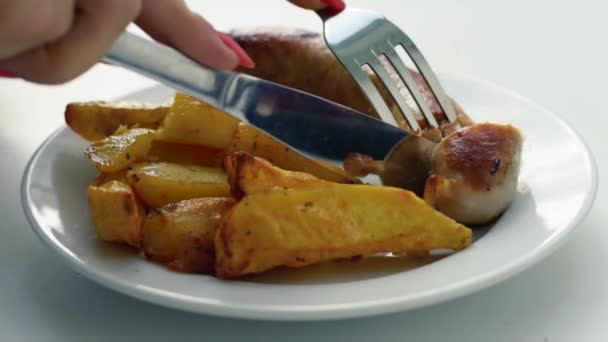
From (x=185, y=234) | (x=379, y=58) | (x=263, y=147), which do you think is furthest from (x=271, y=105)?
(x=379, y=58)

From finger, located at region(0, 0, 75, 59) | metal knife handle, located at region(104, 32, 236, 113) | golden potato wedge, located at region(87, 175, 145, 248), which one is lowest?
golden potato wedge, located at region(87, 175, 145, 248)

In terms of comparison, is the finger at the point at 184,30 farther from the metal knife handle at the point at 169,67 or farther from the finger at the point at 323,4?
the finger at the point at 323,4

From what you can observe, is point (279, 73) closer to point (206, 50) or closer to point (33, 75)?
point (206, 50)

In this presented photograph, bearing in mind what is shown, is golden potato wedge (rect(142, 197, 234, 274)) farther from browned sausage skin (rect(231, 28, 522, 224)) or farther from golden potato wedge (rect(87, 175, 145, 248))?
browned sausage skin (rect(231, 28, 522, 224))

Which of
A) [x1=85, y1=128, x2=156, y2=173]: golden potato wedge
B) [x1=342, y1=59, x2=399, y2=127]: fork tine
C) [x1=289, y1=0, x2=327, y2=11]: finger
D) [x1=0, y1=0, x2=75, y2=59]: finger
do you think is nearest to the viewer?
[x1=0, y1=0, x2=75, y2=59]: finger

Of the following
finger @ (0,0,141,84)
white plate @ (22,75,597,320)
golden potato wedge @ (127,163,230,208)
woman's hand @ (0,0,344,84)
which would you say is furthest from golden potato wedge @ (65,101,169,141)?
finger @ (0,0,141,84)

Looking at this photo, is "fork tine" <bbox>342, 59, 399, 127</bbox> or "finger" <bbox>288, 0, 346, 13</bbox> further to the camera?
"finger" <bbox>288, 0, 346, 13</bbox>

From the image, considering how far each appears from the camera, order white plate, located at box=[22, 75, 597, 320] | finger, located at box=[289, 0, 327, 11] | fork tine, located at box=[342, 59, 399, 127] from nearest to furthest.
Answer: white plate, located at box=[22, 75, 597, 320]
fork tine, located at box=[342, 59, 399, 127]
finger, located at box=[289, 0, 327, 11]

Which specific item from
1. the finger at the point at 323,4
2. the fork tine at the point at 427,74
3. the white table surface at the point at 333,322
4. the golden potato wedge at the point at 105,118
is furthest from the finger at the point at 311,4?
the white table surface at the point at 333,322
